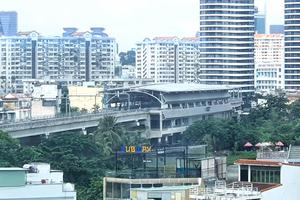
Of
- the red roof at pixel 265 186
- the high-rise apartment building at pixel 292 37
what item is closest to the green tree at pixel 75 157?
the red roof at pixel 265 186

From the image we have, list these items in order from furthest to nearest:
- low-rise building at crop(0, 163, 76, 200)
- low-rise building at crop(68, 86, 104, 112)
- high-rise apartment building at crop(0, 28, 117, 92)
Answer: high-rise apartment building at crop(0, 28, 117, 92) < low-rise building at crop(68, 86, 104, 112) < low-rise building at crop(0, 163, 76, 200)

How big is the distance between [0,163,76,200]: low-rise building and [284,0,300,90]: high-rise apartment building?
70.0m

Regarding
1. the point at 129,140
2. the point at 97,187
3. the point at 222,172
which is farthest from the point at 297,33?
the point at 222,172

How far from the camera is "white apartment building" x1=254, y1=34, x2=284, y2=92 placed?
112m

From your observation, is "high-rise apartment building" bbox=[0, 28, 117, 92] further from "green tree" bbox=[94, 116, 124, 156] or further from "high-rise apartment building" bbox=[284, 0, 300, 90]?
"green tree" bbox=[94, 116, 124, 156]

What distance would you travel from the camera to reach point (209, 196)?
56.9 feet

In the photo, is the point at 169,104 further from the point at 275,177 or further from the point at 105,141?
the point at 275,177

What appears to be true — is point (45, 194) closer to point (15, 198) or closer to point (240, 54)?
point (15, 198)

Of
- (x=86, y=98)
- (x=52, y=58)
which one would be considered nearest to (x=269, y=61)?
(x=52, y=58)

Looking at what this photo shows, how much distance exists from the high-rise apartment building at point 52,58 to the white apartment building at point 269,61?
17.0 meters

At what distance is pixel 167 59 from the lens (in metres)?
117

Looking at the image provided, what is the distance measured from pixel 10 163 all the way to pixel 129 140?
49.3 feet

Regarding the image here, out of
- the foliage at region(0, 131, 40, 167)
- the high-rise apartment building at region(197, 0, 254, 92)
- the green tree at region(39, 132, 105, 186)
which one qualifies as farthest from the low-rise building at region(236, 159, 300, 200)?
the high-rise apartment building at region(197, 0, 254, 92)

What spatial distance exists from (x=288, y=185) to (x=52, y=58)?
326 ft
